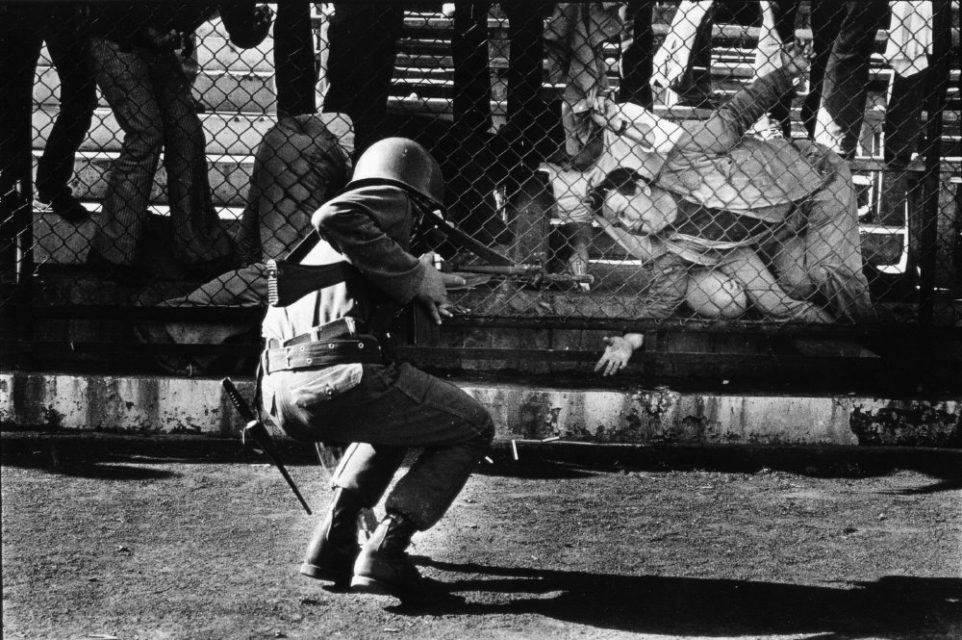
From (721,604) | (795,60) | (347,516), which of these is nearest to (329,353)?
(347,516)

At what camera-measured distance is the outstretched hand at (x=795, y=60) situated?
237 inches

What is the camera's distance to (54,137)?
6.18m

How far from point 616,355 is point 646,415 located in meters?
0.40

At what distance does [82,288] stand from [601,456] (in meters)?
2.88

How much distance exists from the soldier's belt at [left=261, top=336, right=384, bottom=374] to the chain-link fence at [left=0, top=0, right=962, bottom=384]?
215cm

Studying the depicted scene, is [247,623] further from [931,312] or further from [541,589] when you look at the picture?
[931,312]

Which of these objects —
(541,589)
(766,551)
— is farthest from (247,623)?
(766,551)

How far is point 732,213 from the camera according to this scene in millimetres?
6027

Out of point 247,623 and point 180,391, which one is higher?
point 180,391

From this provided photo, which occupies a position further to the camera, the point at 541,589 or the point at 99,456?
the point at 99,456

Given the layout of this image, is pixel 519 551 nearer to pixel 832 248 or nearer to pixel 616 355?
pixel 616 355

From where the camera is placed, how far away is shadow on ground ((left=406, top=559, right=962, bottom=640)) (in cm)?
357

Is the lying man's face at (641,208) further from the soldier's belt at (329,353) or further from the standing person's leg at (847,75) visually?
the soldier's belt at (329,353)

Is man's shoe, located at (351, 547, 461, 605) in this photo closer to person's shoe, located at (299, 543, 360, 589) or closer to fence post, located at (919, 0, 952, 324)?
person's shoe, located at (299, 543, 360, 589)
